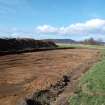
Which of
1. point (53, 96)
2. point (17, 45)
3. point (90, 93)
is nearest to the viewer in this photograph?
point (53, 96)

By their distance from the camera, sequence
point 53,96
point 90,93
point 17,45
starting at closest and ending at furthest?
point 53,96 < point 90,93 < point 17,45

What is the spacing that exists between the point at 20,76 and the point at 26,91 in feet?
17.0

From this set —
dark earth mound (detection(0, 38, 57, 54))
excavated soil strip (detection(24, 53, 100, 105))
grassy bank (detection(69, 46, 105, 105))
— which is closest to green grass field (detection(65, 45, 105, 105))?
grassy bank (detection(69, 46, 105, 105))

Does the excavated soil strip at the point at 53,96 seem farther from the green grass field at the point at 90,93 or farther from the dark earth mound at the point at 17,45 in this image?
the dark earth mound at the point at 17,45

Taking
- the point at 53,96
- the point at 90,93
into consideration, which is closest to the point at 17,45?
the point at 53,96

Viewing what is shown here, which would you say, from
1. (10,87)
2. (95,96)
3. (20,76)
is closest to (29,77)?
(20,76)

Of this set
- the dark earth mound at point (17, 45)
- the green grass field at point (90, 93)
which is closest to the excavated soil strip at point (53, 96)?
the green grass field at point (90, 93)

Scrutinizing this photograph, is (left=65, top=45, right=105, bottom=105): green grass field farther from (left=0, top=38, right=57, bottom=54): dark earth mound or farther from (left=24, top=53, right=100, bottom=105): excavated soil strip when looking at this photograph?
(left=0, top=38, right=57, bottom=54): dark earth mound

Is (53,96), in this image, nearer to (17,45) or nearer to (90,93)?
(90,93)

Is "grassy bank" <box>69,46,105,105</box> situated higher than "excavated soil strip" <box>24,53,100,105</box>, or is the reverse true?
"grassy bank" <box>69,46,105,105</box>

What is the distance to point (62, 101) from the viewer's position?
39.6ft

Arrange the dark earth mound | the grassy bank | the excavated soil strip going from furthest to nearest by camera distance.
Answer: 1. the dark earth mound
2. the excavated soil strip
3. the grassy bank

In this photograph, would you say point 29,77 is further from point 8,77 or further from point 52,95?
point 52,95

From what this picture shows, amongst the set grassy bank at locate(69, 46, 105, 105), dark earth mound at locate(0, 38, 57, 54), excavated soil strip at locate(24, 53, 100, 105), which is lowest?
excavated soil strip at locate(24, 53, 100, 105)
